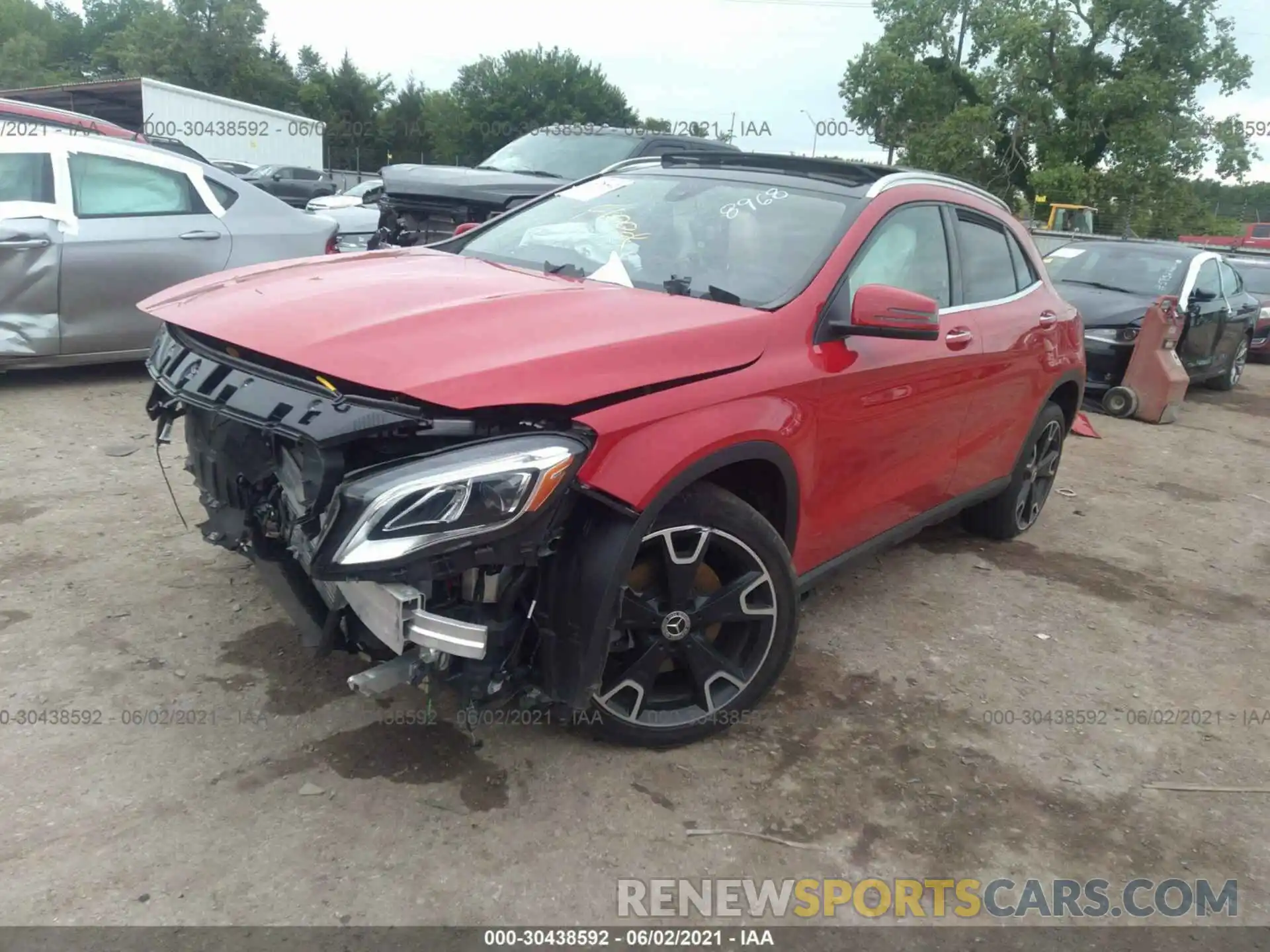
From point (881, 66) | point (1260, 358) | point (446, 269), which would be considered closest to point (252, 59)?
point (881, 66)

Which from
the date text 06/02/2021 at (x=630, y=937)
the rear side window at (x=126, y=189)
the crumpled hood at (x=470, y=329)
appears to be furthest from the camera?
the rear side window at (x=126, y=189)

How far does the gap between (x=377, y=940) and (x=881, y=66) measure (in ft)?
134

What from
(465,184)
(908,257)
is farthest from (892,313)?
(465,184)

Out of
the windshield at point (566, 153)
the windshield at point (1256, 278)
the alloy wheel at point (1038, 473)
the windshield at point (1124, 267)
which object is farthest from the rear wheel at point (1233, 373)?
the windshield at point (566, 153)

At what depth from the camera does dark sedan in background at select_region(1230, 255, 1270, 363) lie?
1398cm

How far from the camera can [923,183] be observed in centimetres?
397

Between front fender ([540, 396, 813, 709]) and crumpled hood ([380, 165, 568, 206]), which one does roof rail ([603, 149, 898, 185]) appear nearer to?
front fender ([540, 396, 813, 709])

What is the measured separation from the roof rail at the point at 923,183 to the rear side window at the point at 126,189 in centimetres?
473

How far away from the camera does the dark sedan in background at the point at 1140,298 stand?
9.28 metres

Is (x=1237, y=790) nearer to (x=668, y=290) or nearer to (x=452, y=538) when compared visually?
(x=668, y=290)

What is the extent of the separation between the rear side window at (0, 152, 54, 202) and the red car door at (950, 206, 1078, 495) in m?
5.21

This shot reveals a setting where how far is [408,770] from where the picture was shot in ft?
9.19

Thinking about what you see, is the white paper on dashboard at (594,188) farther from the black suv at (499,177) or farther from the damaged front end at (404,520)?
the black suv at (499,177)

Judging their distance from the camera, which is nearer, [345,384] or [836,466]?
[345,384]
